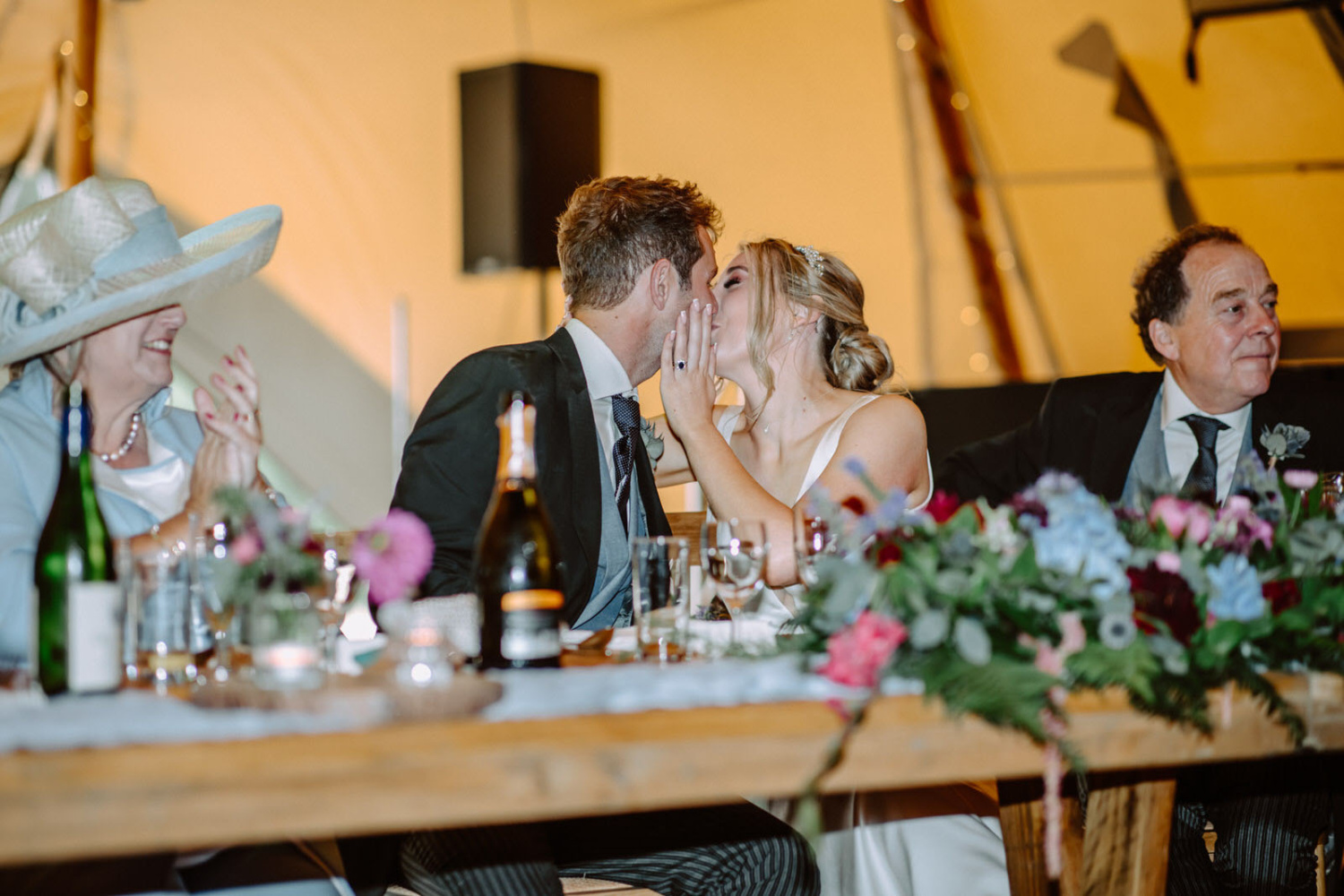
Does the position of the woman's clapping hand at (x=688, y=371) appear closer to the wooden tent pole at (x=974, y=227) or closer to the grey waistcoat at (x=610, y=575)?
the grey waistcoat at (x=610, y=575)

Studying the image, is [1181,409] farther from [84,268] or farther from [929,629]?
[84,268]

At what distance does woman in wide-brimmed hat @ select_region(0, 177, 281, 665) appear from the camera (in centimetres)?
167

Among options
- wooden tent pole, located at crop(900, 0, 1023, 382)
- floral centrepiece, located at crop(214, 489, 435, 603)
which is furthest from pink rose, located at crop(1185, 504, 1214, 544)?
wooden tent pole, located at crop(900, 0, 1023, 382)

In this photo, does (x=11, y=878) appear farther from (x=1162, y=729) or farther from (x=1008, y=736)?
(x=1162, y=729)

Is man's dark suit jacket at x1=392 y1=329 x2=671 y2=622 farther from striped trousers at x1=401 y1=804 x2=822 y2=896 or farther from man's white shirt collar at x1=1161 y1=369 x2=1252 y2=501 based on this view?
man's white shirt collar at x1=1161 y1=369 x2=1252 y2=501

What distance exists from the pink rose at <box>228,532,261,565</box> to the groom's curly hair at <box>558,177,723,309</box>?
1188mm

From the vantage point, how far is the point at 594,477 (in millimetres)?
2109

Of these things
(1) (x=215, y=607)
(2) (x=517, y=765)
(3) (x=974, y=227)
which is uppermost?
(3) (x=974, y=227)

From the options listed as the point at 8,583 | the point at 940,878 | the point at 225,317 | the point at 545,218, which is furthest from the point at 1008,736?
the point at 225,317

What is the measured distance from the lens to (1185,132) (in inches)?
226

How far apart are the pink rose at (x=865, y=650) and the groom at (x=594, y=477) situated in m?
0.59

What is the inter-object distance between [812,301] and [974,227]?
339 centimetres

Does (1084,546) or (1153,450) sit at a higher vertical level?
(1153,450)

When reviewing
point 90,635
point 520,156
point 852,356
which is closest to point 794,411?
point 852,356
